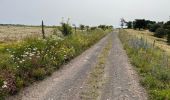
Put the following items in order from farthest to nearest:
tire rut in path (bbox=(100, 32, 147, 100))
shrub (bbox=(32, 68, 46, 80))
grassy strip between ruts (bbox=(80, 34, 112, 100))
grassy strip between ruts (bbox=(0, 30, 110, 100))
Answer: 1. shrub (bbox=(32, 68, 46, 80))
2. grassy strip between ruts (bbox=(0, 30, 110, 100))
3. tire rut in path (bbox=(100, 32, 147, 100))
4. grassy strip between ruts (bbox=(80, 34, 112, 100))

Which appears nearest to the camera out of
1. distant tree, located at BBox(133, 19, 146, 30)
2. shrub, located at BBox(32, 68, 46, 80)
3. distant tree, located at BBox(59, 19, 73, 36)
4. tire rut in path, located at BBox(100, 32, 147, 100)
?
tire rut in path, located at BBox(100, 32, 147, 100)

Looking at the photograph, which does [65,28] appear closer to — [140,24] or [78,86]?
[78,86]

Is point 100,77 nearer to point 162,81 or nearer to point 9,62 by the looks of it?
point 162,81

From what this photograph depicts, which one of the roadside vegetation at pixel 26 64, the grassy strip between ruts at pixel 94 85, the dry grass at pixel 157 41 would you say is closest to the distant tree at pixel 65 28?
the roadside vegetation at pixel 26 64

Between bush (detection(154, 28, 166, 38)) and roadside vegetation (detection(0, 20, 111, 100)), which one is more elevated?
roadside vegetation (detection(0, 20, 111, 100))

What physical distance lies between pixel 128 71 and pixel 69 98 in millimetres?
6772

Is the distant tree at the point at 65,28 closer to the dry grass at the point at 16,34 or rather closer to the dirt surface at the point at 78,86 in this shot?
the dry grass at the point at 16,34

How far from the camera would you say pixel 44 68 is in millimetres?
15312

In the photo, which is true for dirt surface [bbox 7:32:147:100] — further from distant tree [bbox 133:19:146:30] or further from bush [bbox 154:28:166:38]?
distant tree [bbox 133:19:146:30]

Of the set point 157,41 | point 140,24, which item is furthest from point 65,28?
point 140,24

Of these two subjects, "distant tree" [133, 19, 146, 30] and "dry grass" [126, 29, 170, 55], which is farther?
"distant tree" [133, 19, 146, 30]

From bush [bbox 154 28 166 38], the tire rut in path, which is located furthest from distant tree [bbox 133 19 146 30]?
the tire rut in path

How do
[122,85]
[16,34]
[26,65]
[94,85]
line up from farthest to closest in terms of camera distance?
[16,34], [26,65], [122,85], [94,85]

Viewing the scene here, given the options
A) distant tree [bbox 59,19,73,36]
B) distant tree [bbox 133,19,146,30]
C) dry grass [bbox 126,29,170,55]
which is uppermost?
distant tree [bbox 59,19,73,36]
